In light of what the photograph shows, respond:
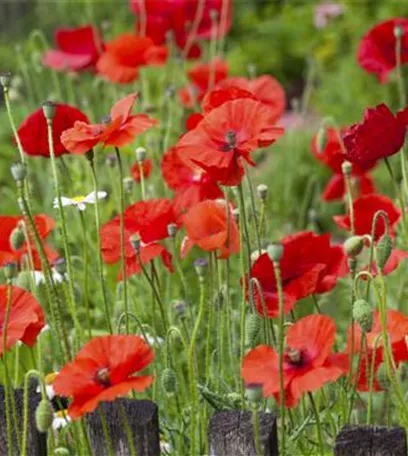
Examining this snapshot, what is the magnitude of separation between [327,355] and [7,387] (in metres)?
0.50

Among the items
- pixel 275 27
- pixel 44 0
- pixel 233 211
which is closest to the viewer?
pixel 233 211

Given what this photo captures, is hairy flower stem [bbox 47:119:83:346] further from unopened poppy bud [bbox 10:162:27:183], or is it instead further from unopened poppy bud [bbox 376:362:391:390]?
unopened poppy bud [bbox 376:362:391:390]

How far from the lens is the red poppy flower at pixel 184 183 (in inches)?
103

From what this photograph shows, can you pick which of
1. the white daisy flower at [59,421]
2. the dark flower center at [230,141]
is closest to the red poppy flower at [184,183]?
the white daisy flower at [59,421]

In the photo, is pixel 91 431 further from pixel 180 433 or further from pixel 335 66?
pixel 335 66

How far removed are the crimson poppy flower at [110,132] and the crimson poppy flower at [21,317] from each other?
23 centimetres

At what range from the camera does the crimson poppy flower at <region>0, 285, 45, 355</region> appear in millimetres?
1943

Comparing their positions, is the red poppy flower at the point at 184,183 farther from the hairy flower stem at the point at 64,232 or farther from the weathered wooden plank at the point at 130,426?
the weathered wooden plank at the point at 130,426

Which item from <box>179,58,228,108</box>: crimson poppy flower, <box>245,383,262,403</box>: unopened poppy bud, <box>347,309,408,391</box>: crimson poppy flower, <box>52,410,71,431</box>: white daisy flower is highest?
<box>245,383,262,403</box>: unopened poppy bud

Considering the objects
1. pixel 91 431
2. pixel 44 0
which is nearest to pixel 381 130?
pixel 91 431

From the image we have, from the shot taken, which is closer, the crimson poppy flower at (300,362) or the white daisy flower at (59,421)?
the crimson poppy flower at (300,362)

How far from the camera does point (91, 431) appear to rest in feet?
6.41

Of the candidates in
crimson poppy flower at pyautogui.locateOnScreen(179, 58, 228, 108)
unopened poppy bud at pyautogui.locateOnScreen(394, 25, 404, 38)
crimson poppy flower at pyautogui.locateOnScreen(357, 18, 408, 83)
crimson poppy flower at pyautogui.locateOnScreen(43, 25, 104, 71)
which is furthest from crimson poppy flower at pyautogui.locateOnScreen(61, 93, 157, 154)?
crimson poppy flower at pyautogui.locateOnScreen(43, 25, 104, 71)

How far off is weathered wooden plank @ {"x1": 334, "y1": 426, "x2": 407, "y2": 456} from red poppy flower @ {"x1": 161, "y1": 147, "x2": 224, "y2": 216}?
913mm
